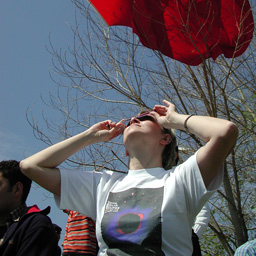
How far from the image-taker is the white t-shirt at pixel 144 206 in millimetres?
1484

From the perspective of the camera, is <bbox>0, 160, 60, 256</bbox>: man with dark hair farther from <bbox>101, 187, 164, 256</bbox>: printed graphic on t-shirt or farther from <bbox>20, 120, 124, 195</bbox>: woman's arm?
<bbox>101, 187, 164, 256</bbox>: printed graphic on t-shirt

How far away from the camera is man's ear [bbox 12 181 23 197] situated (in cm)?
248

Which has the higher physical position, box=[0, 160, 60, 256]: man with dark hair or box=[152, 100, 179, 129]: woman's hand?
box=[152, 100, 179, 129]: woman's hand

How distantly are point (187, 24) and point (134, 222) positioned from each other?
253cm

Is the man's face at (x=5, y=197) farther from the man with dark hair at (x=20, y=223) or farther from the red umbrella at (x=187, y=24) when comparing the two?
the red umbrella at (x=187, y=24)

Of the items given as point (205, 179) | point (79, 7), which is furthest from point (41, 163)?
point (79, 7)

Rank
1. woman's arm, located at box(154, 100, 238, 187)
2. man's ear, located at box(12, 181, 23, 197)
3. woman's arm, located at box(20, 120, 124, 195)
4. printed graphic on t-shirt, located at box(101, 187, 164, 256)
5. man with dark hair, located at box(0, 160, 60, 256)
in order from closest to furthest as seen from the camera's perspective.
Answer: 1. printed graphic on t-shirt, located at box(101, 187, 164, 256)
2. woman's arm, located at box(154, 100, 238, 187)
3. woman's arm, located at box(20, 120, 124, 195)
4. man with dark hair, located at box(0, 160, 60, 256)
5. man's ear, located at box(12, 181, 23, 197)

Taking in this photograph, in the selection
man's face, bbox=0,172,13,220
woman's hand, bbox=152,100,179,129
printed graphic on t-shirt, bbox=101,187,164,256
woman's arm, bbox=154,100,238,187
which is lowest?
printed graphic on t-shirt, bbox=101,187,164,256

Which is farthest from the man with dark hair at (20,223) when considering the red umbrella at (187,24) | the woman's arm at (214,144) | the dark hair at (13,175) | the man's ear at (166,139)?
the red umbrella at (187,24)

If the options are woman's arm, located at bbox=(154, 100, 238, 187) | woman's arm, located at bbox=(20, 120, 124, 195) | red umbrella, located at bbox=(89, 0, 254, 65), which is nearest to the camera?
woman's arm, located at bbox=(154, 100, 238, 187)

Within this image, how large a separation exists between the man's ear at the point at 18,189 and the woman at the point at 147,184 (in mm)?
732

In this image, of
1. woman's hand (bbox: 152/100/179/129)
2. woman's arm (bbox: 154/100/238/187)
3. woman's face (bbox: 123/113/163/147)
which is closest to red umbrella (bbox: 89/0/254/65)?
woman's hand (bbox: 152/100/179/129)

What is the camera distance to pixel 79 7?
4488mm

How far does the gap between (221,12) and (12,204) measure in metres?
3.10
